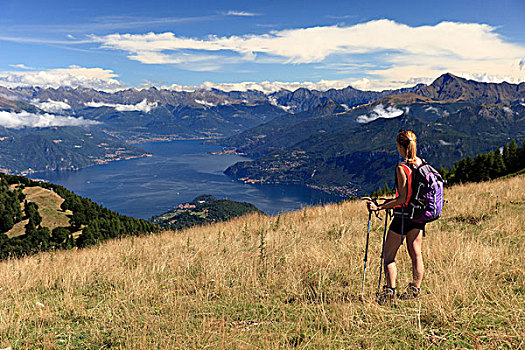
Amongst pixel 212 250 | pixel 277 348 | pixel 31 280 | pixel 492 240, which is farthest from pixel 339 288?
pixel 31 280

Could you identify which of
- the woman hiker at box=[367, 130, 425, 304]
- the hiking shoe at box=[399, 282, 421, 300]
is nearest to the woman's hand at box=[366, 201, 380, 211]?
the woman hiker at box=[367, 130, 425, 304]

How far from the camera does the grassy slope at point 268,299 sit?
3.94 metres

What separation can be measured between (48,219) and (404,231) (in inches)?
3897

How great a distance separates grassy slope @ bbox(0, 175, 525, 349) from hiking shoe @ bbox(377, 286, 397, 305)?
0.12m

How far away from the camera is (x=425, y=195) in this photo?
181 inches

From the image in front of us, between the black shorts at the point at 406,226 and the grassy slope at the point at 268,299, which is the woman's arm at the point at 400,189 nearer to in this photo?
the black shorts at the point at 406,226

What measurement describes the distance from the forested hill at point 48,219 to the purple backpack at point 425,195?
70.3 m

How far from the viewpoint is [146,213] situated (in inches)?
7215

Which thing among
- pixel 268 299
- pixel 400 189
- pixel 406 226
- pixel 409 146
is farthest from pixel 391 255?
pixel 268 299

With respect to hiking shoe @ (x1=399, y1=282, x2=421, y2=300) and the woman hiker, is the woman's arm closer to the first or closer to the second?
the woman hiker

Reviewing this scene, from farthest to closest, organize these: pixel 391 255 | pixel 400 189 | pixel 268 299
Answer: pixel 268 299
pixel 391 255
pixel 400 189

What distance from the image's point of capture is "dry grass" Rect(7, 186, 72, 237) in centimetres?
8144

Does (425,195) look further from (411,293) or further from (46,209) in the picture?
(46,209)

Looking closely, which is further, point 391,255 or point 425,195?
point 391,255
